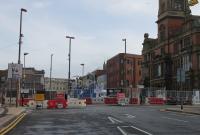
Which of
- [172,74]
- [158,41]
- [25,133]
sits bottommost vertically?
[25,133]

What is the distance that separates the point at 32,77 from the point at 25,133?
5663 inches

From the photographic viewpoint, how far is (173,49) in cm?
10262

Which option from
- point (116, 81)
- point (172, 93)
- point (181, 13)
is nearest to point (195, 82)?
point (172, 93)

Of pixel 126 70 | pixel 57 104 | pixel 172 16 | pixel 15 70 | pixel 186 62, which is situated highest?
pixel 172 16

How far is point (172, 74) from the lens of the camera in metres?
102

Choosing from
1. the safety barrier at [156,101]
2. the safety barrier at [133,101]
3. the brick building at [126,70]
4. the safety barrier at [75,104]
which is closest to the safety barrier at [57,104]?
the safety barrier at [75,104]

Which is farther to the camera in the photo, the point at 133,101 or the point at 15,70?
the point at 133,101

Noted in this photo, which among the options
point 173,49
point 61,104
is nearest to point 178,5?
point 173,49

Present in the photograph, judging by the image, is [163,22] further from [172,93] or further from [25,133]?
[25,133]

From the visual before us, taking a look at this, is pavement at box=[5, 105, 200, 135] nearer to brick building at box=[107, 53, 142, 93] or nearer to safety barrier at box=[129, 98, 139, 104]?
safety barrier at box=[129, 98, 139, 104]

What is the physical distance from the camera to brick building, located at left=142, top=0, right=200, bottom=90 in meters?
91.2

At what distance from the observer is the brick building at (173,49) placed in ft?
299

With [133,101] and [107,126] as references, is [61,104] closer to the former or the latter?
[133,101]

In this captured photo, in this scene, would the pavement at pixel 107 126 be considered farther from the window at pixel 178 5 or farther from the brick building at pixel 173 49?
the window at pixel 178 5
